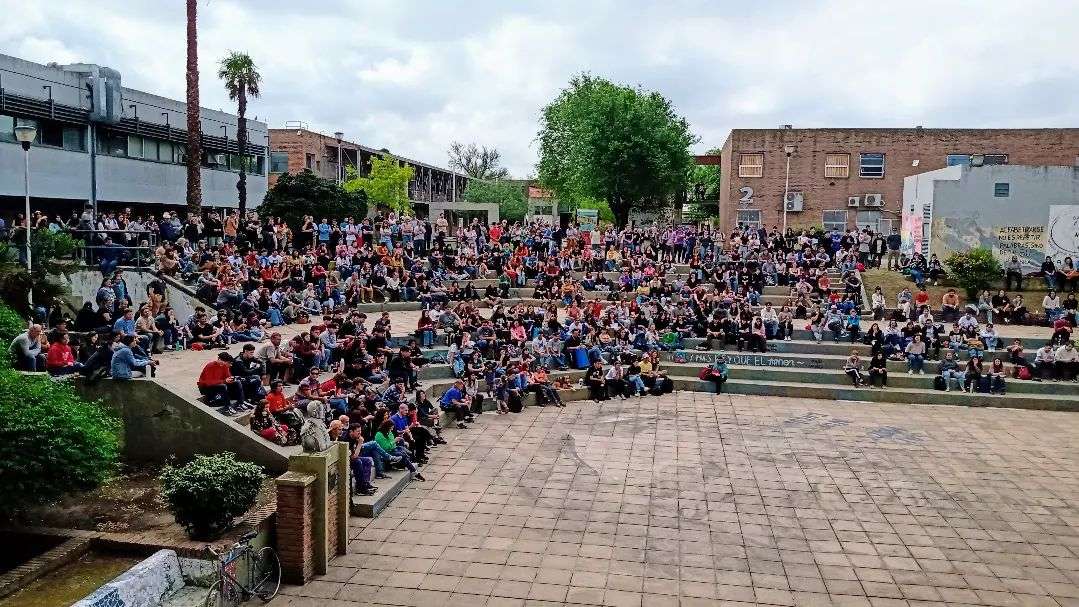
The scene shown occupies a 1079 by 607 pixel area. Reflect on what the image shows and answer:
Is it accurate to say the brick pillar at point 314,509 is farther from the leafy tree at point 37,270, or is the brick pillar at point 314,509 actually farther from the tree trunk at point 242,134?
the tree trunk at point 242,134

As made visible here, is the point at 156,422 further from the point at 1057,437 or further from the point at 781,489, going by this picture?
the point at 1057,437

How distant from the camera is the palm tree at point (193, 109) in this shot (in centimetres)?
2420

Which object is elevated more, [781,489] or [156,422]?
[156,422]

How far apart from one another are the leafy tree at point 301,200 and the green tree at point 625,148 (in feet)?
49.6

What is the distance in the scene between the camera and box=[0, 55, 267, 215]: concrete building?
26.3 meters

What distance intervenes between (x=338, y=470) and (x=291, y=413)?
3.05 meters

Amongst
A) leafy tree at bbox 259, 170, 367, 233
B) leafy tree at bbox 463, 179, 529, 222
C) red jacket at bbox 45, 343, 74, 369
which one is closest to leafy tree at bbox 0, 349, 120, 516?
red jacket at bbox 45, 343, 74, 369

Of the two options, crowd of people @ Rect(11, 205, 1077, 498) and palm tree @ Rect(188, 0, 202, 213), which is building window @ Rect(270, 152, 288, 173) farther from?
palm tree @ Rect(188, 0, 202, 213)

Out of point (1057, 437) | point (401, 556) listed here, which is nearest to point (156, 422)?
point (401, 556)

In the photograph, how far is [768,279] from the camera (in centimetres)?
2645

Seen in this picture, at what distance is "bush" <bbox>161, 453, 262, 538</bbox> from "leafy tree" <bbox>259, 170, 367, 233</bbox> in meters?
24.1

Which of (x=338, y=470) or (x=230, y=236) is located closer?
(x=338, y=470)

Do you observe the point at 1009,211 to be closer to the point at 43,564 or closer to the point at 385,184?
the point at 43,564

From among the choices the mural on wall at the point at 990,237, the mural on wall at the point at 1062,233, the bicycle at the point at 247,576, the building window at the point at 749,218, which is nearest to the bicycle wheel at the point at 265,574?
the bicycle at the point at 247,576
